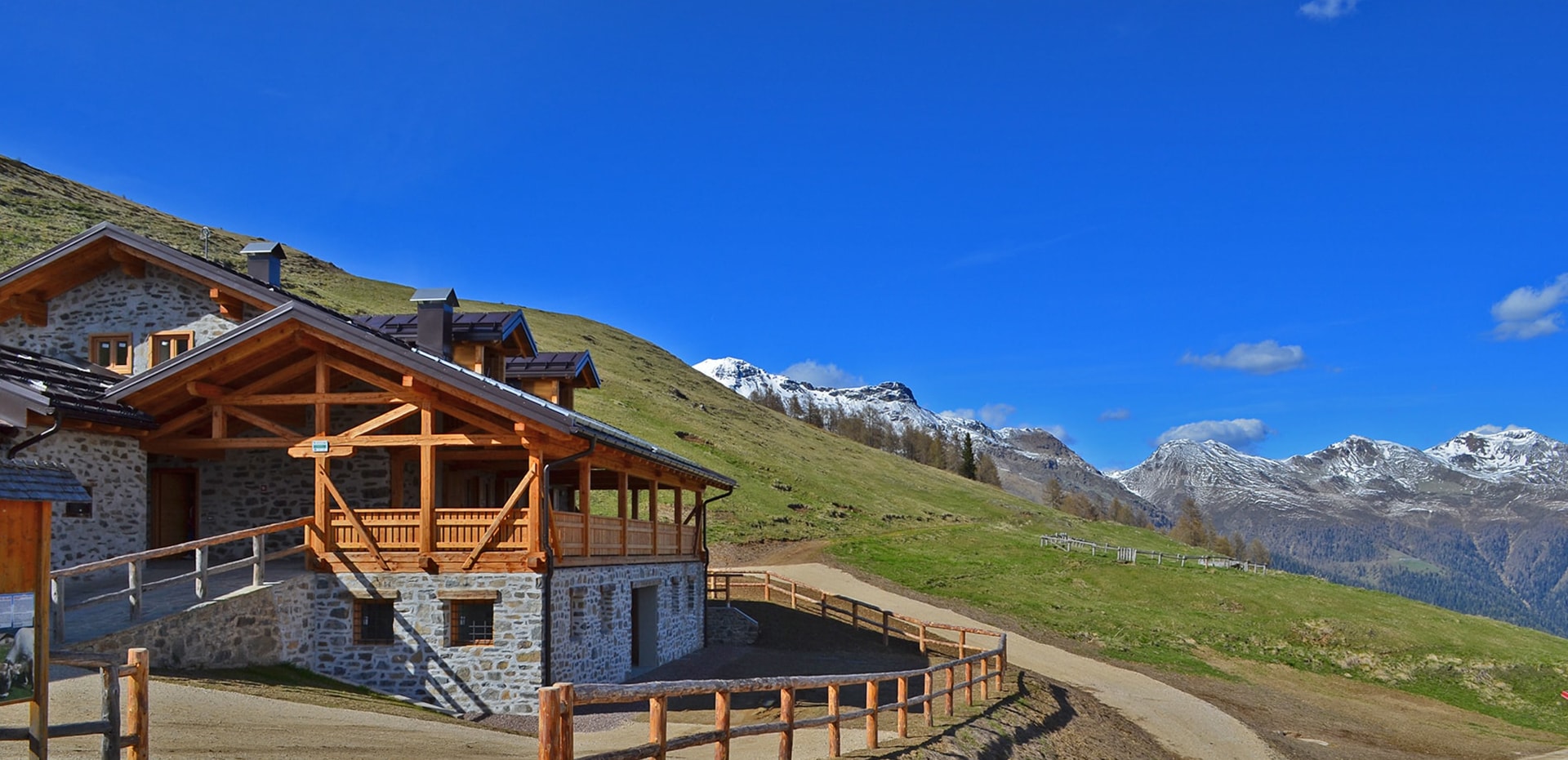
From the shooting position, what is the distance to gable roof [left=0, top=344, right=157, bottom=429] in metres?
17.0

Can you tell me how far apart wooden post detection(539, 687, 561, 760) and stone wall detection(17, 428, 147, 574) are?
41.6ft

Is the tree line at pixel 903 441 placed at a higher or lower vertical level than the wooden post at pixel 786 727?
higher

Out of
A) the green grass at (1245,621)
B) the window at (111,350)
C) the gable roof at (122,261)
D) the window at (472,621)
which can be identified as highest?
the gable roof at (122,261)

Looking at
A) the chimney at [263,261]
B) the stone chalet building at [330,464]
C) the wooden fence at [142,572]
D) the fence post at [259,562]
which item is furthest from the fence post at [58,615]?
the chimney at [263,261]

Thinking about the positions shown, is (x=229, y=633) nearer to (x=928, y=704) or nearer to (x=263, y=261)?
(x=928, y=704)

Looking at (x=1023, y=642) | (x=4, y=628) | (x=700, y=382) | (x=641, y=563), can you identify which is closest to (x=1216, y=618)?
(x=1023, y=642)

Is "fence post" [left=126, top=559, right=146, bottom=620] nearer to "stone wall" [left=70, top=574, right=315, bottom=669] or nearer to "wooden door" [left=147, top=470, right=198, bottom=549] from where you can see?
"stone wall" [left=70, top=574, right=315, bottom=669]

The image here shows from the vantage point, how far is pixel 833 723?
13.5m

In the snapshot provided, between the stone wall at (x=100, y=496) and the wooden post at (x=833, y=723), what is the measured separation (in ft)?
40.8

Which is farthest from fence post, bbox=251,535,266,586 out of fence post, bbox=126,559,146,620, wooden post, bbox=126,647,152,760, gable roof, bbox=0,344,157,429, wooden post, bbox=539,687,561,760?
wooden post, bbox=539,687,561,760

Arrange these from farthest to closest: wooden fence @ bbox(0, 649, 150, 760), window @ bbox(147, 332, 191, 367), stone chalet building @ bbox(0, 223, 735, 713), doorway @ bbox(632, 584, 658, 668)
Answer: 1. doorway @ bbox(632, 584, 658, 668)
2. window @ bbox(147, 332, 191, 367)
3. stone chalet building @ bbox(0, 223, 735, 713)
4. wooden fence @ bbox(0, 649, 150, 760)

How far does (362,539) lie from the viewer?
19047 mm

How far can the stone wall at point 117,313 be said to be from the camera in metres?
23.0

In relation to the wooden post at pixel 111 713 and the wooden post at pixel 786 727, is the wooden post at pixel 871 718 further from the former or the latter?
the wooden post at pixel 111 713
